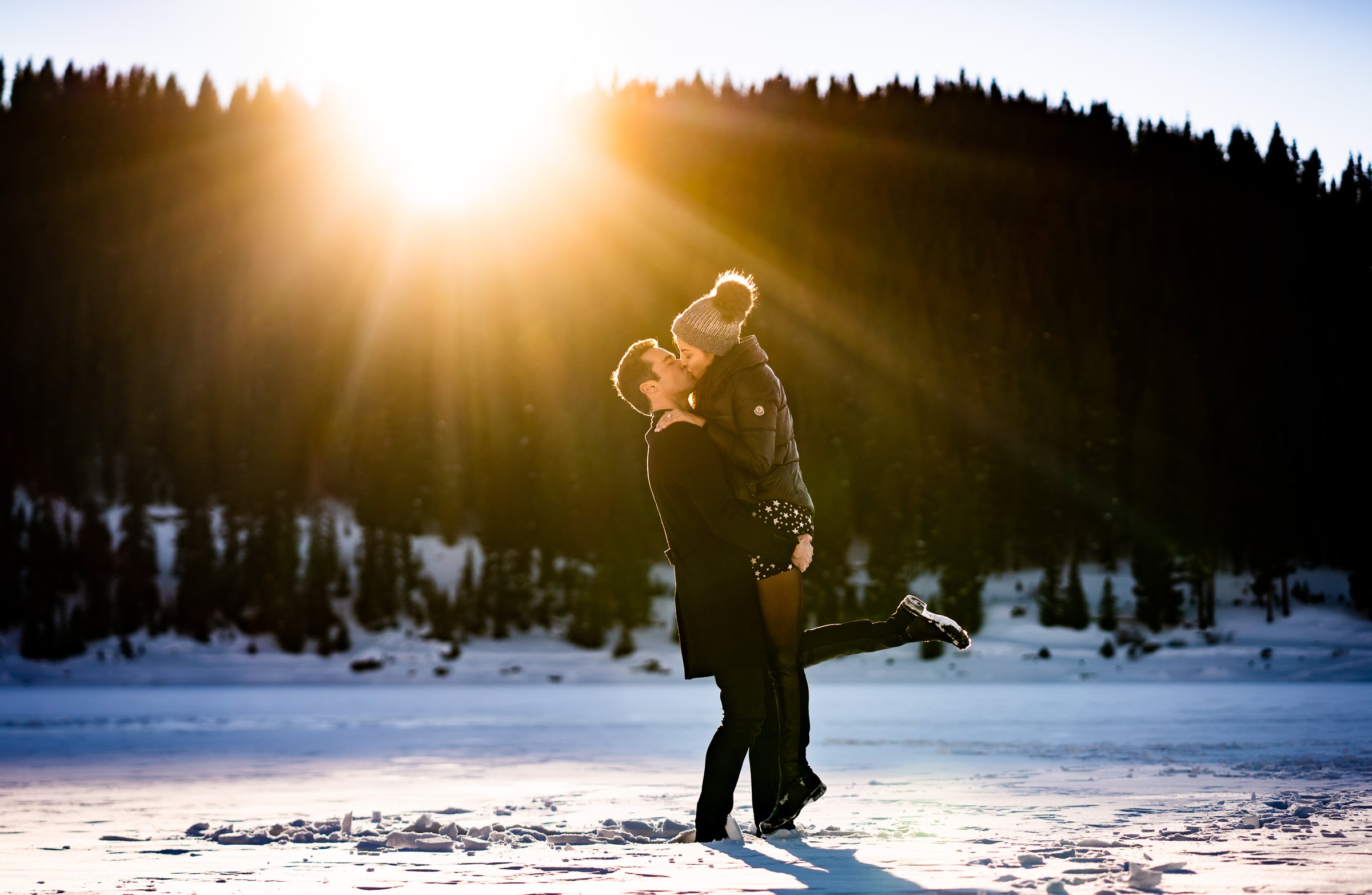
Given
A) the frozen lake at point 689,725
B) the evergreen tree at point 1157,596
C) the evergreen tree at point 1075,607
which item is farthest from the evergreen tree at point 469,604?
the evergreen tree at point 1157,596

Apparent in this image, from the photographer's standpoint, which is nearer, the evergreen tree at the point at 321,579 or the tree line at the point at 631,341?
the evergreen tree at the point at 321,579

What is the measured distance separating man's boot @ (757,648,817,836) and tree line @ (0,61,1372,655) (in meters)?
33.3

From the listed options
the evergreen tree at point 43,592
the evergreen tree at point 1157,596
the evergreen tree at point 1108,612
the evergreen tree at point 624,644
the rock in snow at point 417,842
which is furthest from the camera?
the evergreen tree at point 43,592

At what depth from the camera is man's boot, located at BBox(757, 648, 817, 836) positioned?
3.70 metres

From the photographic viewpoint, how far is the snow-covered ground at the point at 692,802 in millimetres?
2814

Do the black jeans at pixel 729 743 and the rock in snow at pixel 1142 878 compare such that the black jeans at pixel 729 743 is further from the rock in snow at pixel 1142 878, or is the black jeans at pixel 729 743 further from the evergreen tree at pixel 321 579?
the evergreen tree at pixel 321 579

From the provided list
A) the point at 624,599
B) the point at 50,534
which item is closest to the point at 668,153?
the point at 624,599

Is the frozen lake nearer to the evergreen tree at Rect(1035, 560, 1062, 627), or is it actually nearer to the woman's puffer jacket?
the woman's puffer jacket

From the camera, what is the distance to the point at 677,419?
3588 millimetres

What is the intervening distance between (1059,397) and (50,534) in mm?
40781

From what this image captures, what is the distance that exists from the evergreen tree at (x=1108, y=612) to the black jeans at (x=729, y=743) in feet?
112

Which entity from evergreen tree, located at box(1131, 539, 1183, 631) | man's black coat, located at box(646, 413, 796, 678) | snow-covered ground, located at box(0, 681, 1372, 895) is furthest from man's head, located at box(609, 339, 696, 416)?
evergreen tree, located at box(1131, 539, 1183, 631)

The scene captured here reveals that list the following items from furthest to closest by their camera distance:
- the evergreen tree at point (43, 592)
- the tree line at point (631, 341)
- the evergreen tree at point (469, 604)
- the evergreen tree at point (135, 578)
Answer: the tree line at point (631, 341), the evergreen tree at point (135, 578), the evergreen tree at point (469, 604), the evergreen tree at point (43, 592)

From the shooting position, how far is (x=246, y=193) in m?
58.9
